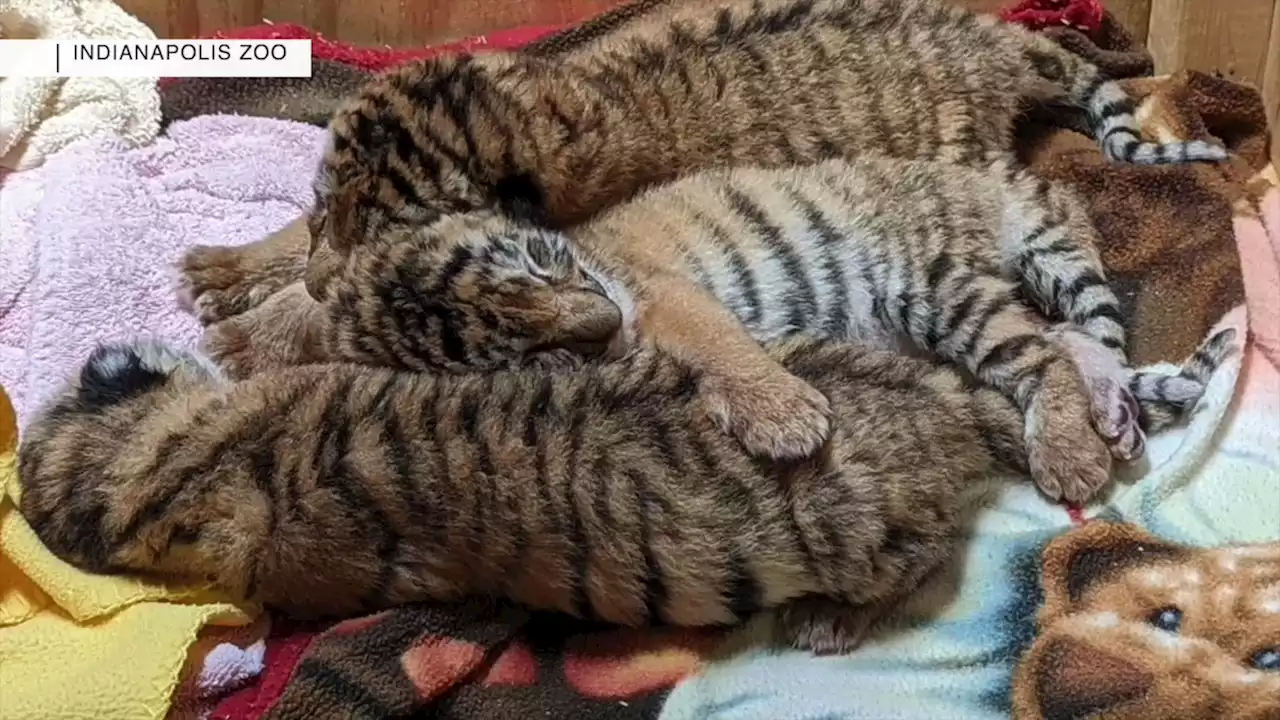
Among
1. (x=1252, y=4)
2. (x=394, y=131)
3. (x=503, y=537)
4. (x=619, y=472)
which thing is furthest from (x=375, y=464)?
(x=1252, y=4)

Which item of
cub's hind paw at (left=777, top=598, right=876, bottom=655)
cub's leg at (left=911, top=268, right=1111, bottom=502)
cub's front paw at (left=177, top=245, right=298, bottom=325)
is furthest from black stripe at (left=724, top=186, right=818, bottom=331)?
cub's front paw at (left=177, top=245, right=298, bottom=325)

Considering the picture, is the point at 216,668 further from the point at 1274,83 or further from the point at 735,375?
the point at 1274,83

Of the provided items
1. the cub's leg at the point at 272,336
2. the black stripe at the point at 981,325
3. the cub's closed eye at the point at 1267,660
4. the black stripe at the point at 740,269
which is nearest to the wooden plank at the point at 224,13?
the cub's leg at the point at 272,336

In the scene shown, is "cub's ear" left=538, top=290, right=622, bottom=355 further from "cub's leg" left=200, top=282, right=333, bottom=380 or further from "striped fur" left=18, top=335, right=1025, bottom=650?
"cub's leg" left=200, top=282, right=333, bottom=380

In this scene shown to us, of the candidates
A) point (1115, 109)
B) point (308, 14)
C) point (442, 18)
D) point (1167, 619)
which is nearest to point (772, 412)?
point (1167, 619)

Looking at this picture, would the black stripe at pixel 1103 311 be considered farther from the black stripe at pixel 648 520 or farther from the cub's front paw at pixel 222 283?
the cub's front paw at pixel 222 283

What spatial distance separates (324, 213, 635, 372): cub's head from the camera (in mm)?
1680

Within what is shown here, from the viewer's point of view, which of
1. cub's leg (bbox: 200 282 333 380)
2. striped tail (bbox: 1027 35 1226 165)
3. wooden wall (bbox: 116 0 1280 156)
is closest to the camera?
cub's leg (bbox: 200 282 333 380)

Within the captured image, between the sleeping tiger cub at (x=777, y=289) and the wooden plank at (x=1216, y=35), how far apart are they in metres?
0.48

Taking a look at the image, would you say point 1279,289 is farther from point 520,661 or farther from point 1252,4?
point 520,661

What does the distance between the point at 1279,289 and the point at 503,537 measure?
1.21 metres

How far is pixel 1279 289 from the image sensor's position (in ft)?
6.59

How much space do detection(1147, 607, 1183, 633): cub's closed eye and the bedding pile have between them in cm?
5

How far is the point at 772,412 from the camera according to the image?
157 cm
